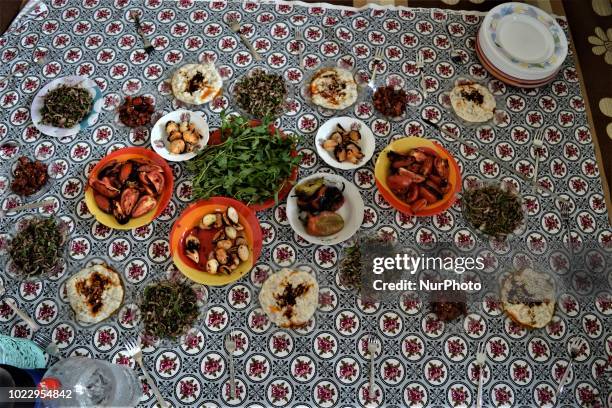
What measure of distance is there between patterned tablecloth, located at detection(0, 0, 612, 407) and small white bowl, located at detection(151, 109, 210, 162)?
8 cm

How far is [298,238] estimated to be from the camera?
177cm

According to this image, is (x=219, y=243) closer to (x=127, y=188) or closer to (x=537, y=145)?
(x=127, y=188)

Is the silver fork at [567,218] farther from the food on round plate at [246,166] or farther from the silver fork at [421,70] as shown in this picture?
the food on round plate at [246,166]

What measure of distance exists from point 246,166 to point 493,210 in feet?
3.03

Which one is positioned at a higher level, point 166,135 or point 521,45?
point 521,45

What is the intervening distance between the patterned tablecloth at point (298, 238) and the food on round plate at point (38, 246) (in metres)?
0.04

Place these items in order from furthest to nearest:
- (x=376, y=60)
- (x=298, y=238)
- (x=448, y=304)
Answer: (x=376, y=60) < (x=298, y=238) < (x=448, y=304)

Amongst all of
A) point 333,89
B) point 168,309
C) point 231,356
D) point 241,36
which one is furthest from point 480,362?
point 241,36

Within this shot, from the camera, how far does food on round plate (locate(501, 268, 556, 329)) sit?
1.65 meters

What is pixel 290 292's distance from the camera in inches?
65.9

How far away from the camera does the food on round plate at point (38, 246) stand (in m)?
1.68

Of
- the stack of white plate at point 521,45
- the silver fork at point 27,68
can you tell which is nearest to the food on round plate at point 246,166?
the silver fork at point 27,68

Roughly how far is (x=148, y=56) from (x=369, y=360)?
1513 millimetres

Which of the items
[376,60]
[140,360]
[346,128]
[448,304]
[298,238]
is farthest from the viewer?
[376,60]
